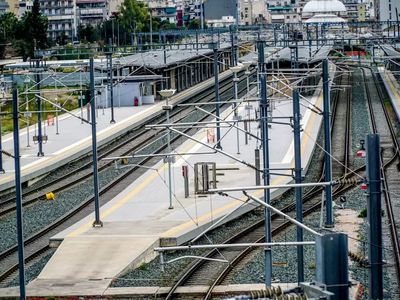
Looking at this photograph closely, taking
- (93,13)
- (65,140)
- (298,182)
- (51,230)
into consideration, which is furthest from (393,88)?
(93,13)

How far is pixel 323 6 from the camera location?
338 ft

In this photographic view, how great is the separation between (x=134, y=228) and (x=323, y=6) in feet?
292

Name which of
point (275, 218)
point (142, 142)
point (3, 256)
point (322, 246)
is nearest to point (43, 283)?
point (3, 256)

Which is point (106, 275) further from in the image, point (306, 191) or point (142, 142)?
point (142, 142)

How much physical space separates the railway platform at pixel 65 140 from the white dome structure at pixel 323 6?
62.4 metres

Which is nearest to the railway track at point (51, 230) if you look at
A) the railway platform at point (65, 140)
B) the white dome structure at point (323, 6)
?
the railway platform at point (65, 140)

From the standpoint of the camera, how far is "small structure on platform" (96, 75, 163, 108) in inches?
1553

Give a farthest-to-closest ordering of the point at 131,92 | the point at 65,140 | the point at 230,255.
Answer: the point at 131,92 < the point at 65,140 < the point at 230,255

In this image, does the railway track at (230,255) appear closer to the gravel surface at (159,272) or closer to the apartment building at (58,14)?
the gravel surface at (159,272)

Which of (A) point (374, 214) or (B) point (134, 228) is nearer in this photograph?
(A) point (374, 214)

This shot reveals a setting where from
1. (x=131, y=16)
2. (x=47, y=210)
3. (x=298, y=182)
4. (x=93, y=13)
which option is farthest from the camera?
(x=93, y=13)

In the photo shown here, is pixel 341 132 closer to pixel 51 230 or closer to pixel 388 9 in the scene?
pixel 51 230

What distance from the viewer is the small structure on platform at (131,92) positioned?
3944 cm

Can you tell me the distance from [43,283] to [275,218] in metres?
6.20
